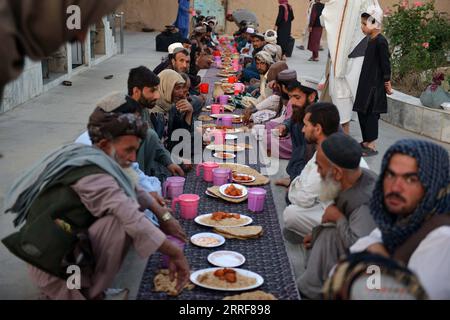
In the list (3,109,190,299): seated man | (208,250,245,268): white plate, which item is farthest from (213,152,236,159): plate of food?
(3,109,190,299): seated man

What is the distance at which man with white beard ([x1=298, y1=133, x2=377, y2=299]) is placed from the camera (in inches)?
125

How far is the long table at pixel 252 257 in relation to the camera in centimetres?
320

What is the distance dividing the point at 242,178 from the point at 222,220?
952mm

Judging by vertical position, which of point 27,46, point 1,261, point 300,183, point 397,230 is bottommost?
point 1,261

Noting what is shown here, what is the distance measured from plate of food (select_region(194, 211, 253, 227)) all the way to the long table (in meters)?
0.05

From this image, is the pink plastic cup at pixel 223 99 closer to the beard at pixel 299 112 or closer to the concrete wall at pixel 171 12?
the beard at pixel 299 112

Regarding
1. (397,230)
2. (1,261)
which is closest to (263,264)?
(397,230)

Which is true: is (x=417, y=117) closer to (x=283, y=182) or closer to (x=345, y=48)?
(x=345, y=48)

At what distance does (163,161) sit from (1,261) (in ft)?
4.67

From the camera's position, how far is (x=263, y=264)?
3.61 metres

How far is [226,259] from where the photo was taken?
140 inches

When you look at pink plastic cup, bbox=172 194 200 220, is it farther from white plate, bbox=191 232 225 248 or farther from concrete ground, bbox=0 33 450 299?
concrete ground, bbox=0 33 450 299

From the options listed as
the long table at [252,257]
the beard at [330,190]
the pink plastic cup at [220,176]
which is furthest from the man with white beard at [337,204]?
the pink plastic cup at [220,176]

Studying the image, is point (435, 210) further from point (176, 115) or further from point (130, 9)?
point (130, 9)
